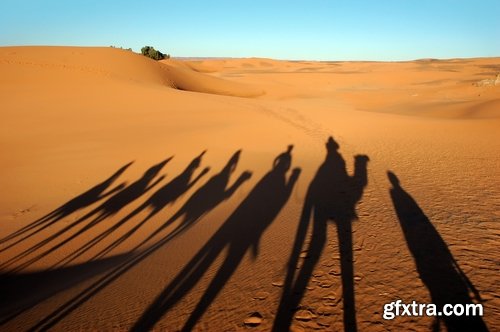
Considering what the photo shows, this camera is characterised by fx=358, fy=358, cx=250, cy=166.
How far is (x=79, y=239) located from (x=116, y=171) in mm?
3812

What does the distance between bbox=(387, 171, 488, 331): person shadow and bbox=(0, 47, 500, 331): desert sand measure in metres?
0.02

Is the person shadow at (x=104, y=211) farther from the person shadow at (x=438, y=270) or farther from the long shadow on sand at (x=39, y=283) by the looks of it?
the person shadow at (x=438, y=270)

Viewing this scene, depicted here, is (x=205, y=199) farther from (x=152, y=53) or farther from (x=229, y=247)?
(x=152, y=53)

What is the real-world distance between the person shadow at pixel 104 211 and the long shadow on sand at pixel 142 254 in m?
1.47

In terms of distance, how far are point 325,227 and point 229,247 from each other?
159cm

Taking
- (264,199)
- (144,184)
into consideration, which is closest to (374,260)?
(264,199)

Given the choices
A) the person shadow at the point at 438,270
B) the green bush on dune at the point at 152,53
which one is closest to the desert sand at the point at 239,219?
the person shadow at the point at 438,270

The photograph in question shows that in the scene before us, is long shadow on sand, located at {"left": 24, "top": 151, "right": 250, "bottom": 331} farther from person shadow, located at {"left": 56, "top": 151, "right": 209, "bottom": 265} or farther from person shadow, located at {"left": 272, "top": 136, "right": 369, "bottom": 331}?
person shadow, located at {"left": 272, "top": 136, "right": 369, "bottom": 331}

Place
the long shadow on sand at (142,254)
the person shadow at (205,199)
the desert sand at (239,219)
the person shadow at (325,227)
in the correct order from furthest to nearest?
1. the person shadow at (205,199)
2. the long shadow on sand at (142,254)
3. the desert sand at (239,219)
4. the person shadow at (325,227)

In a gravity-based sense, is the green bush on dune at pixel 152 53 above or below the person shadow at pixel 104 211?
above

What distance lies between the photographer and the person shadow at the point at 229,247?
12.7 feet

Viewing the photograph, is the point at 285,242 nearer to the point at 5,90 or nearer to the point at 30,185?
the point at 30,185

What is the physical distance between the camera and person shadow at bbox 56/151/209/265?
21.1 feet

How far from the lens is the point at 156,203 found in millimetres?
8375
